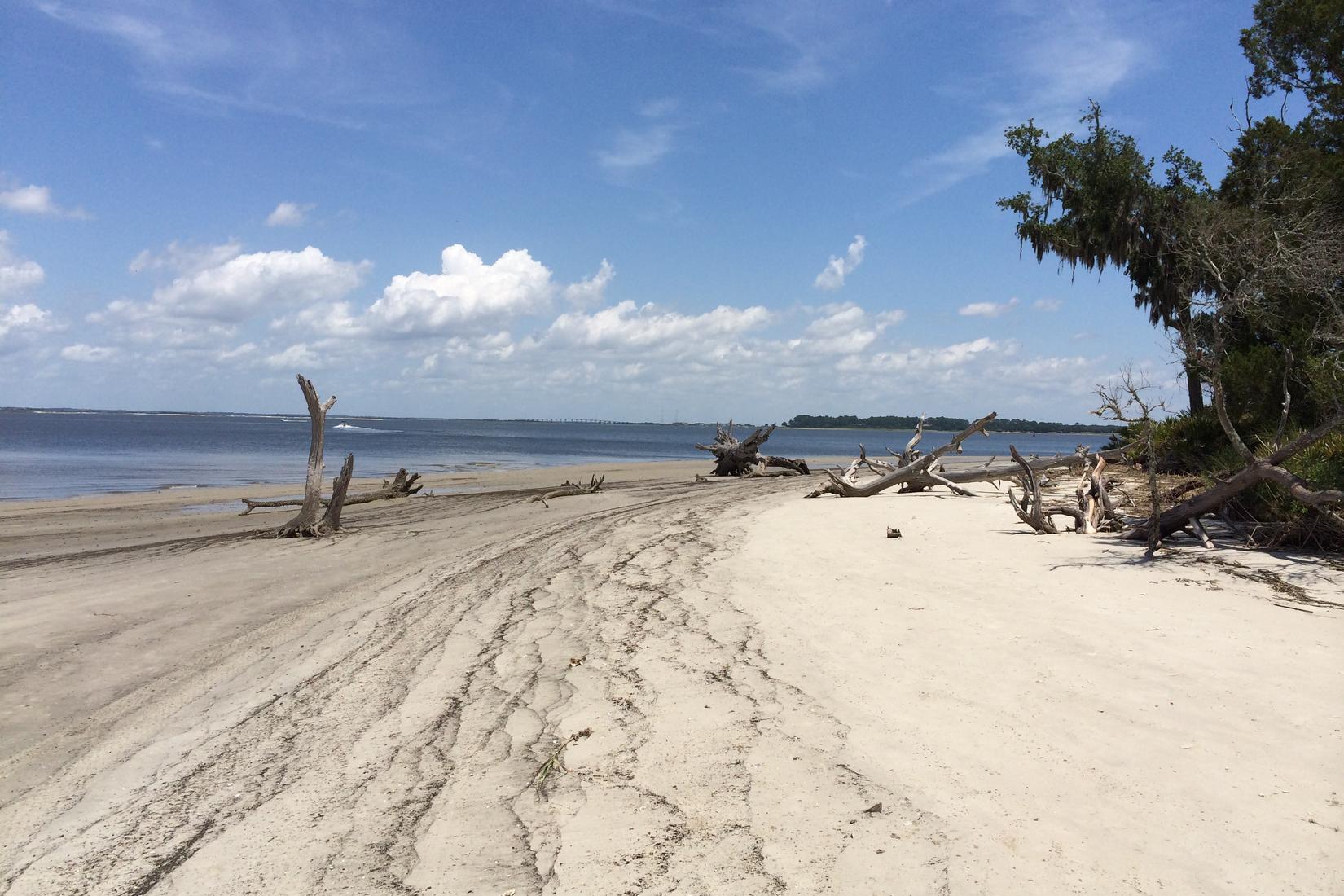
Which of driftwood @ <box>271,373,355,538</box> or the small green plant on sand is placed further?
driftwood @ <box>271,373,355,538</box>

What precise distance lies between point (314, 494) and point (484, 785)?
35.4 feet

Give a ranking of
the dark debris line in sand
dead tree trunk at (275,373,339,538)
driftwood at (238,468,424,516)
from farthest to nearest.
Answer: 1. driftwood at (238,468,424,516)
2. dead tree trunk at (275,373,339,538)
3. the dark debris line in sand

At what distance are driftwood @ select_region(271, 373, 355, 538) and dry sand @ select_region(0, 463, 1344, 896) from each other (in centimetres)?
420

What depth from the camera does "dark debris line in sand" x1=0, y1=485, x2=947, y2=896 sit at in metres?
3.12

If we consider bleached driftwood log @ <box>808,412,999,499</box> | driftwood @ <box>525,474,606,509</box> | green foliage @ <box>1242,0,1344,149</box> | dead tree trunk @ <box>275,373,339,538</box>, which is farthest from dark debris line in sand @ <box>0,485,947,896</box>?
green foliage @ <box>1242,0,1344,149</box>

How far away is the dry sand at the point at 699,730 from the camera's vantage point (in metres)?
3.13

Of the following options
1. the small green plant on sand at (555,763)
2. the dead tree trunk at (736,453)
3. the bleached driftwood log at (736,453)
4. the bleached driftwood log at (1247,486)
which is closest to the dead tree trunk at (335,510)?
the small green plant on sand at (555,763)

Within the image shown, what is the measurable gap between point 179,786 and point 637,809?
238 centimetres

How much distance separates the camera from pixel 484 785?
3756mm

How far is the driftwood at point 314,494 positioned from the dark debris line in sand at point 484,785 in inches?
295

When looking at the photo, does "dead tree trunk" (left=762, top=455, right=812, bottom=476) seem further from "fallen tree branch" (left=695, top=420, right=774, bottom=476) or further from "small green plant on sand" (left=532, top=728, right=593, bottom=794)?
"small green plant on sand" (left=532, top=728, right=593, bottom=794)

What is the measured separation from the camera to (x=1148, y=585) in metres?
7.10

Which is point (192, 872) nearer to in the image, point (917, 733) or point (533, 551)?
point (917, 733)

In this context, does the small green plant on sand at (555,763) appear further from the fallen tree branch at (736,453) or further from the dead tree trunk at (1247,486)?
the fallen tree branch at (736,453)
